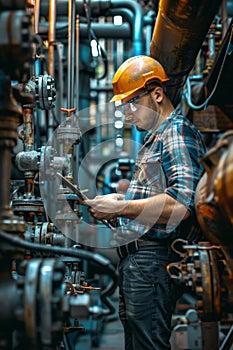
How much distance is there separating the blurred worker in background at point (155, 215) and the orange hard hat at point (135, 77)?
0.03m

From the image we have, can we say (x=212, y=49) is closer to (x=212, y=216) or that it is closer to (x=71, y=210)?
(x=71, y=210)

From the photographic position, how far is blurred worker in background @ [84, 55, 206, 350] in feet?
6.61

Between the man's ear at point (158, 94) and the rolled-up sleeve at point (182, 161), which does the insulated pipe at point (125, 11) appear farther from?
the rolled-up sleeve at point (182, 161)

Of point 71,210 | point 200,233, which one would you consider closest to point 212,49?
point 71,210

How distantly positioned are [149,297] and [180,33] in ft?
4.27

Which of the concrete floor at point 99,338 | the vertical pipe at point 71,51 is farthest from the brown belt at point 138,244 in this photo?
the concrete floor at point 99,338

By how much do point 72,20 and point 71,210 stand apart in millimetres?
1051

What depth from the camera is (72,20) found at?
3.02 meters

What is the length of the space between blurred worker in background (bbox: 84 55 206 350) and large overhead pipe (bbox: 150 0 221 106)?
465 millimetres

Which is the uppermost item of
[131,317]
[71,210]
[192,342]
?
[71,210]

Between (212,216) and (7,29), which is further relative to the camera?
(212,216)

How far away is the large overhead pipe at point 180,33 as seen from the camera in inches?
96.7

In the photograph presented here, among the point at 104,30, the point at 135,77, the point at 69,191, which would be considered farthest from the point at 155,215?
the point at 104,30

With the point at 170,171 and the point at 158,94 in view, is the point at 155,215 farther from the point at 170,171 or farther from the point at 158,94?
the point at 158,94
